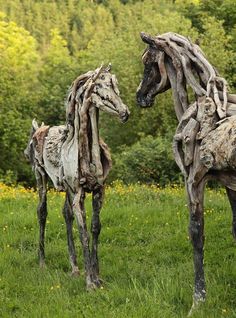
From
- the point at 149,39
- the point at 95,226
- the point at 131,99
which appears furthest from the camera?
the point at 131,99

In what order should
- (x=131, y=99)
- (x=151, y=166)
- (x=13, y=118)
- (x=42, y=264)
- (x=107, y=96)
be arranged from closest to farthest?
(x=107, y=96), (x=42, y=264), (x=151, y=166), (x=131, y=99), (x=13, y=118)

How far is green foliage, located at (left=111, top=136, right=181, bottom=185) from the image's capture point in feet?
80.7

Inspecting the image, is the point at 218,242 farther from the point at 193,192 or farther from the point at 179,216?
the point at 193,192

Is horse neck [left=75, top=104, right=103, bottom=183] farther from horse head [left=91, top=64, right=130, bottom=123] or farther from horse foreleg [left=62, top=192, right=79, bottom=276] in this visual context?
horse foreleg [left=62, top=192, right=79, bottom=276]

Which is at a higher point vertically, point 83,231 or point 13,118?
point 83,231

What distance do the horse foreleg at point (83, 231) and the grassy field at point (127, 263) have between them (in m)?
0.23

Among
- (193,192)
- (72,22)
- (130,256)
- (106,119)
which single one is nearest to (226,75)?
(106,119)

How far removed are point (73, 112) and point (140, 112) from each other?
2749 cm

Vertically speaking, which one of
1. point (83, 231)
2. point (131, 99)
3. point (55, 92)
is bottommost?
point (55, 92)

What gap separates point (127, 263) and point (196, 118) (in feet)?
11.7

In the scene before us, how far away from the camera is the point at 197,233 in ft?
23.3

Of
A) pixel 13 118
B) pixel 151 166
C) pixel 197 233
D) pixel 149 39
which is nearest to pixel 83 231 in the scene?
pixel 197 233

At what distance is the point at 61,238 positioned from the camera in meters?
11.7

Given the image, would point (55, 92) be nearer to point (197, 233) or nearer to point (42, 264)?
point (42, 264)
